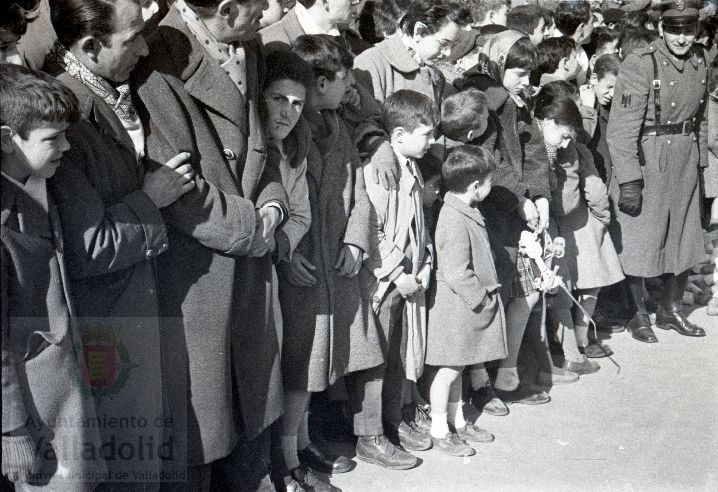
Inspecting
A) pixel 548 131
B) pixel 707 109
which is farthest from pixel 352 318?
pixel 707 109

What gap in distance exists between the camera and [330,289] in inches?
146

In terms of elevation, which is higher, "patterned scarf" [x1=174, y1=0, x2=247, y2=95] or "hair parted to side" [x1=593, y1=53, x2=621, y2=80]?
"patterned scarf" [x1=174, y1=0, x2=247, y2=95]

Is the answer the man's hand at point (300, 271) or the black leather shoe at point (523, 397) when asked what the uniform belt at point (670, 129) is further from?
the man's hand at point (300, 271)

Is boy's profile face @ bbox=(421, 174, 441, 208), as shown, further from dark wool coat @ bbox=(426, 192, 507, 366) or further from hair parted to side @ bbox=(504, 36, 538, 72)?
hair parted to side @ bbox=(504, 36, 538, 72)

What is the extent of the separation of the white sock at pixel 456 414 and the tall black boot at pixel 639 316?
213 cm

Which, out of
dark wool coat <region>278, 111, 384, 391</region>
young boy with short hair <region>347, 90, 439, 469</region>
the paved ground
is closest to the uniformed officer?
the paved ground

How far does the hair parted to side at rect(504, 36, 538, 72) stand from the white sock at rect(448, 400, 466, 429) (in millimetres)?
1855

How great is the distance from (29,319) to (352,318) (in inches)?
67.2

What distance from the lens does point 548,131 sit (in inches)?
199

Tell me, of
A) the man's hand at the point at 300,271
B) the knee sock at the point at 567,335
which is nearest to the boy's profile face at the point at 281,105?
the man's hand at the point at 300,271

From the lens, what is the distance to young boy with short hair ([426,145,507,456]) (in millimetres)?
4238

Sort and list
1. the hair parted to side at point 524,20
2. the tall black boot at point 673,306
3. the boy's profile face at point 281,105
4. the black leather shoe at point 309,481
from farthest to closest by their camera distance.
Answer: the hair parted to side at point 524,20 → the tall black boot at point 673,306 → the black leather shoe at point 309,481 → the boy's profile face at point 281,105

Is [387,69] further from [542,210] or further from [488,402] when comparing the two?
[488,402]

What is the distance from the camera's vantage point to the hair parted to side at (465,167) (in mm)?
4270
